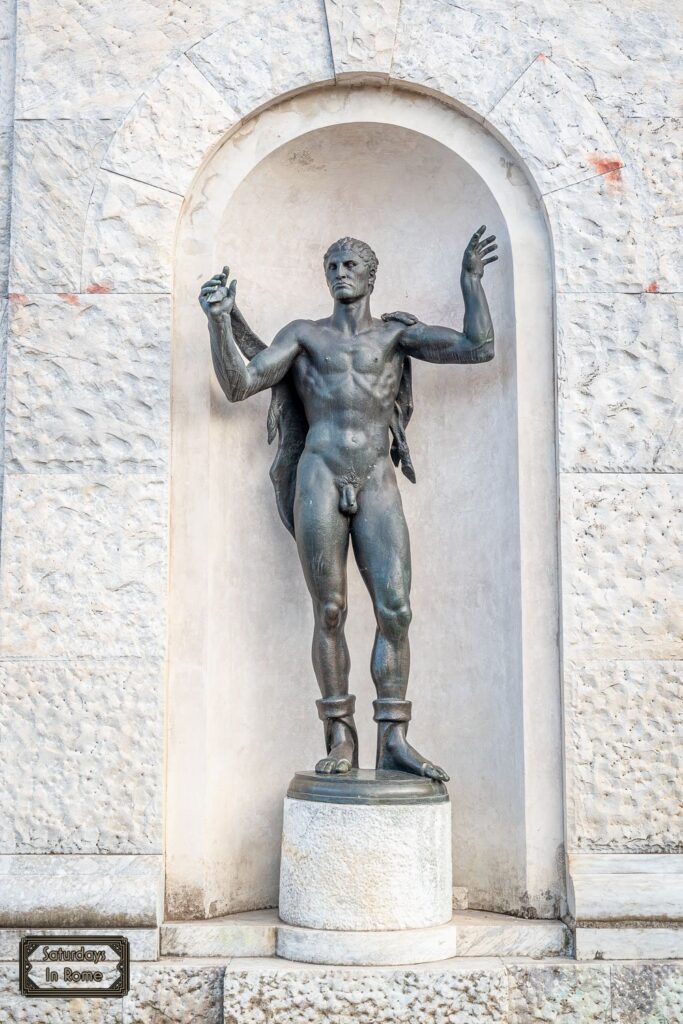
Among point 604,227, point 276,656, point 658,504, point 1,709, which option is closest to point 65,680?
point 1,709

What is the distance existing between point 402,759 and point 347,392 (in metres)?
1.57

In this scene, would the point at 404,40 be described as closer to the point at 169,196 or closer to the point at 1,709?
the point at 169,196

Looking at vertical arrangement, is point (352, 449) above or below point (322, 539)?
above

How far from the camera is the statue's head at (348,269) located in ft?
17.5

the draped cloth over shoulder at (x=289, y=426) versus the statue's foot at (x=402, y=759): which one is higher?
the draped cloth over shoulder at (x=289, y=426)

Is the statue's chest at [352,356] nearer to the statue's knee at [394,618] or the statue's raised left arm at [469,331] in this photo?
the statue's raised left arm at [469,331]

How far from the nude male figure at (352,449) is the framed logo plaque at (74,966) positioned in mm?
1144

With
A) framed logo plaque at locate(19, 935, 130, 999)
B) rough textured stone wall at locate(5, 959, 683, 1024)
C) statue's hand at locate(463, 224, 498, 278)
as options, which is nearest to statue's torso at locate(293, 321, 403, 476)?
statue's hand at locate(463, 224, 498, 278)

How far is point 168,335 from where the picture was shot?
5.25 metres

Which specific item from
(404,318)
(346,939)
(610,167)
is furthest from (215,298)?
(346,939)

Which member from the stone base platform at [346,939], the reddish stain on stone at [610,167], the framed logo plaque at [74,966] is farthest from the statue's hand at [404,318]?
the framed logo plaque at [74,966]

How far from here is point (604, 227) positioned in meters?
5.33

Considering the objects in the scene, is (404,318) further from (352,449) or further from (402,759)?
(402,759)

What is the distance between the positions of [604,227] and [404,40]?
126 cm
